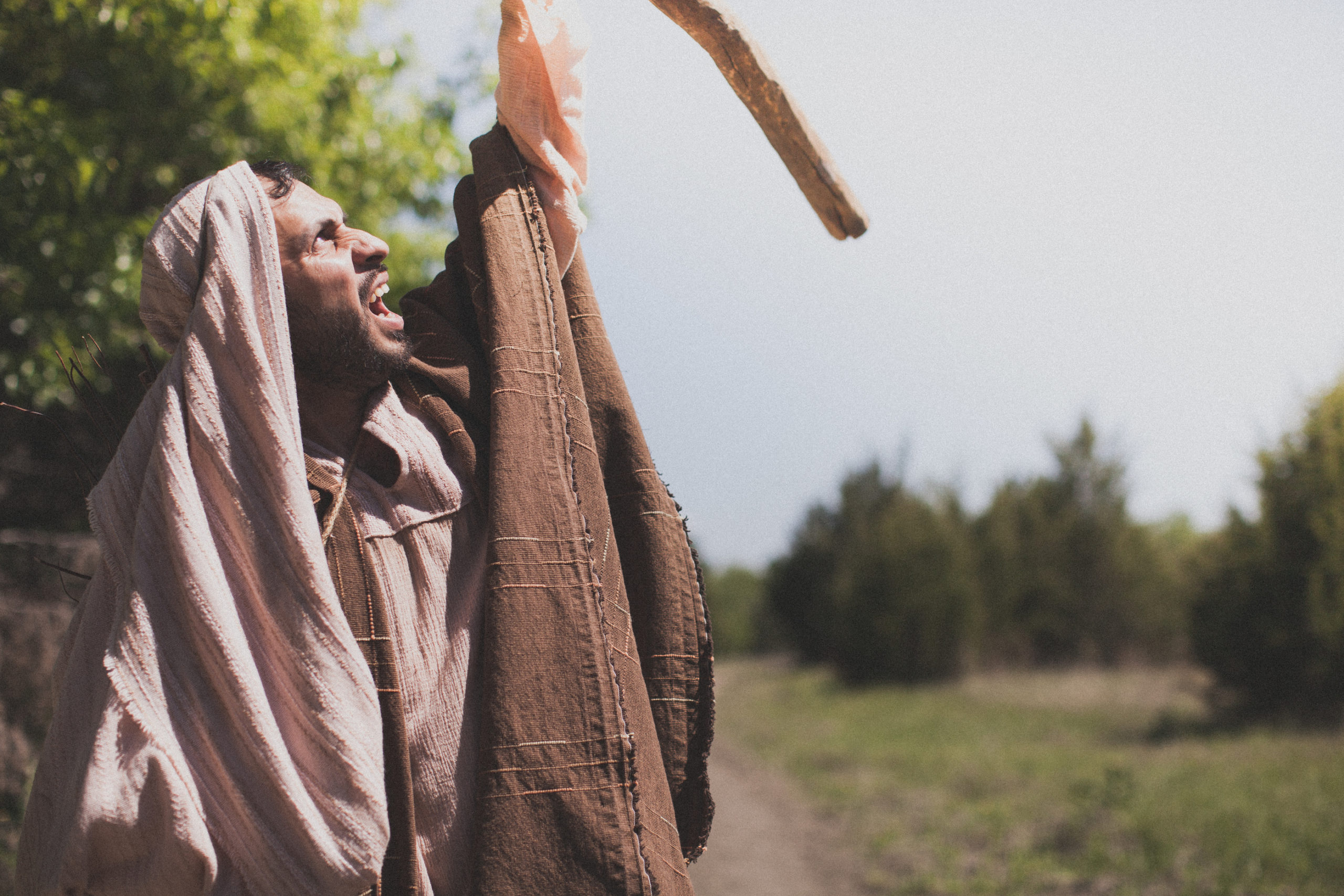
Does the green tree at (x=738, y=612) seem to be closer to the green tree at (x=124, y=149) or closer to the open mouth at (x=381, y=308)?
the green tree at (x=124, y=149)

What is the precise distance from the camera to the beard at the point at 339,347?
169cm

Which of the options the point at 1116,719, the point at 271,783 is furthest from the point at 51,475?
the point at 1116,719

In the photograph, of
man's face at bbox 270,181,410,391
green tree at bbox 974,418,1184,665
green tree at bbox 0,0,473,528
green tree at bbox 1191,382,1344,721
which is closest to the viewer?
man's face at bbox 270,181,410,391

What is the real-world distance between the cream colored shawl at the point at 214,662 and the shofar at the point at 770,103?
1.01m

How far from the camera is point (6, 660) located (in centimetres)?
396

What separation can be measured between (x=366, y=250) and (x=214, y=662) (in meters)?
0.79

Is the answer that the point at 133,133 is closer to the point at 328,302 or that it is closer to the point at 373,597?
the point at 328,302

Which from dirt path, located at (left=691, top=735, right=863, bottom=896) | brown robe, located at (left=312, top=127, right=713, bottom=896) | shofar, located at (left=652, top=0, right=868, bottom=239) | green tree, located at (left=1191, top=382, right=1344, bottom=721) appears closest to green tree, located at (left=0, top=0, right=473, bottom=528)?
brown robe, located at (left=312, top=127, right=713, bottom=896)

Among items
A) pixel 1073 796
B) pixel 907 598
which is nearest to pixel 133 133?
pixel 1073 796

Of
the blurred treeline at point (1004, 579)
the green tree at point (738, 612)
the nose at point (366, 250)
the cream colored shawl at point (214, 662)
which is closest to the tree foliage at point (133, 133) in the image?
the nose at point (366, 250)

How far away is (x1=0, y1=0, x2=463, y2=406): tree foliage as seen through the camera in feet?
11.3

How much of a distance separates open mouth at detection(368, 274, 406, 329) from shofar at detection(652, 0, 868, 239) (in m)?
0.82

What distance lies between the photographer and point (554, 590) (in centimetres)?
163

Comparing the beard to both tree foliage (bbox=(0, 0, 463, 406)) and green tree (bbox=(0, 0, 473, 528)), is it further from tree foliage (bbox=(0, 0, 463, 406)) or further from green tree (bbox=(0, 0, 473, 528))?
tree foliage (bbox=(0, 0, 463, 406))
